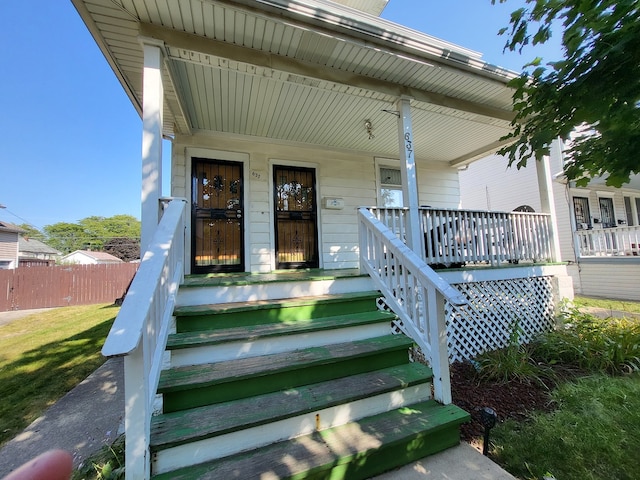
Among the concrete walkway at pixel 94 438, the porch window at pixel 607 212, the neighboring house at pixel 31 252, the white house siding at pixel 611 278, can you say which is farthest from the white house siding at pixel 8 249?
the porch window at pixel 607 212

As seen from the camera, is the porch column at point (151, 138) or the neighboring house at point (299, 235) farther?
the porch column at point (151, 138)

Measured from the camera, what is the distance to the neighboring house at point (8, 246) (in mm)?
17539

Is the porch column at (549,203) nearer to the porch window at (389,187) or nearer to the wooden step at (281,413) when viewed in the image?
the porch window at (389,187)

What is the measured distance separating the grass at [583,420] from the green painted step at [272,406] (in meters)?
0.80

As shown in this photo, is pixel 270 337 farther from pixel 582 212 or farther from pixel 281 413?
pixel 582 212

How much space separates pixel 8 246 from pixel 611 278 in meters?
30.3

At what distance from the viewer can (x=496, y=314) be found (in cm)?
425

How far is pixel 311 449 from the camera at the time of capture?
174 centimetres

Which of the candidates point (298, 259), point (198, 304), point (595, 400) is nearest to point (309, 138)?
point (298, 259)

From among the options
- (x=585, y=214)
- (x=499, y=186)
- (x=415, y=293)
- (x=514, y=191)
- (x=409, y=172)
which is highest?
(x=499, y=186)

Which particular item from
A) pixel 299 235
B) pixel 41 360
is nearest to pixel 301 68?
pixel 299 235

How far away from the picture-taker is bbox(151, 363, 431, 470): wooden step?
1.63 m

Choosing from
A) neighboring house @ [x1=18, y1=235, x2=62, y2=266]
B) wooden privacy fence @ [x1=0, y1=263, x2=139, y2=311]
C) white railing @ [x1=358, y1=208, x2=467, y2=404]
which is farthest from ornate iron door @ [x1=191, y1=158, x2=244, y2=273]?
neighboring house @ [x1=18, y1=235, x2=62, y2=266]

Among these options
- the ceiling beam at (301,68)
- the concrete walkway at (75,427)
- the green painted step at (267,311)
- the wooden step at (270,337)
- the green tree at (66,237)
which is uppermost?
the green tree at (66,237)
